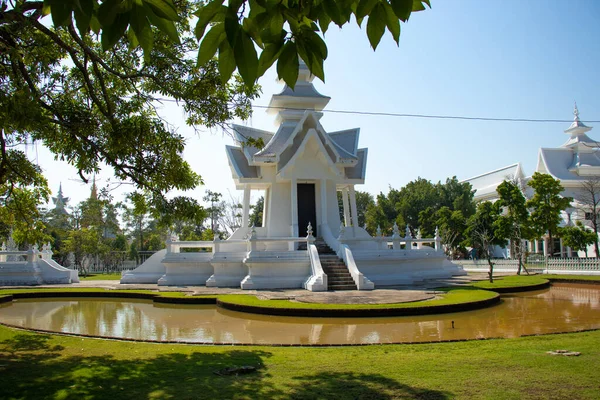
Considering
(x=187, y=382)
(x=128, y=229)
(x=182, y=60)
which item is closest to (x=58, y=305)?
(x=182, y=60)

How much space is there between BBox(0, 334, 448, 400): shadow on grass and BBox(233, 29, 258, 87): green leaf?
12.3ft

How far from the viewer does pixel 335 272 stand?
61.5ft

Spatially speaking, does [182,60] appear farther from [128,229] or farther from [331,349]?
[128,229]

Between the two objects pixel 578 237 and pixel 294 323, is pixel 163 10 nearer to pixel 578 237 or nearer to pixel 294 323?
pixel 294 323

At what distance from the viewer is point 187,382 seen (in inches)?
223

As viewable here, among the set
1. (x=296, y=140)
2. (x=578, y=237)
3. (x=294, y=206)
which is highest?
(x=296, y=140)

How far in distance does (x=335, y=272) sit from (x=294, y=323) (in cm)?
704

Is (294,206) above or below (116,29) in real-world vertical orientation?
above

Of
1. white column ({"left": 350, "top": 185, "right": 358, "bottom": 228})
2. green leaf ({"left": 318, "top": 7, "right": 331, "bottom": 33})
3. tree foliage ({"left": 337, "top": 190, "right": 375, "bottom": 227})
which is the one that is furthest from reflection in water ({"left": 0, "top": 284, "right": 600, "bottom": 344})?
tree foliage ({"left": 337, "top": 190, "right": 375, "bottom": 227})


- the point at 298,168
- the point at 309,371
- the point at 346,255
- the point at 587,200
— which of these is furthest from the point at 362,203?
the point at 309,371

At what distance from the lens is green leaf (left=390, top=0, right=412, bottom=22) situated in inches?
91.1

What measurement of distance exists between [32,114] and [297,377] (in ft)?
15.6

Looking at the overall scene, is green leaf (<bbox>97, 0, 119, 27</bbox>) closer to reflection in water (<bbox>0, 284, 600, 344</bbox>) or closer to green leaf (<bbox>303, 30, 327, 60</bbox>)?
green leaf (<bbox>303, 30, 327, 60</bbox>)

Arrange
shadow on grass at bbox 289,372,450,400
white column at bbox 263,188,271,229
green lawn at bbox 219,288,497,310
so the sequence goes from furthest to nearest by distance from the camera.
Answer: white column at bbox 263,188,271,229
green lawn at bbox 219,288,497,310
shadow on grass at bbox 289,372,450,400
